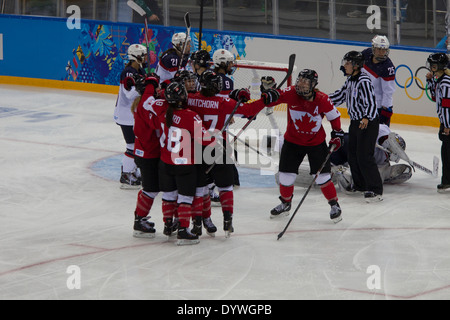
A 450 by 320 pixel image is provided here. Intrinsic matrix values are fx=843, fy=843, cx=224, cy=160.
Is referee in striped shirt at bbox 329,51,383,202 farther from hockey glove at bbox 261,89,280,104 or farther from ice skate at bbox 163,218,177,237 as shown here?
ice skate at bbox 163,218,177,237

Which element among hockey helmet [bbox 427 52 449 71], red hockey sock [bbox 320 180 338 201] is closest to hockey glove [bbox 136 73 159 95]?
red hockey sock [bbox 320 180 338 201]

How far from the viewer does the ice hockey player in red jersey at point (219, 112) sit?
552cm

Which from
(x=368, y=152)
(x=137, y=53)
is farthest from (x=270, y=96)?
(x=137, y=53)

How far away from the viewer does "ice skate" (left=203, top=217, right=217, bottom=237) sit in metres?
5.74

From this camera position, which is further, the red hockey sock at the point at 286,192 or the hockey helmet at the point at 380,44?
the hockey helmet at the point at 380,44

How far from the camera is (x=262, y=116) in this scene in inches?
356

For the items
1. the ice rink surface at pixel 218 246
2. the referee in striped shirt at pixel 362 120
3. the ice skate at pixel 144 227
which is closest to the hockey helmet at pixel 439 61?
the referee in striped shirt at pixel 362 120

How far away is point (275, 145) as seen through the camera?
861 cm

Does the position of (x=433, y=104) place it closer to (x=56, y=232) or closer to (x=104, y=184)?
(x=104, y=184)

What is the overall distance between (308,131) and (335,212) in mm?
630

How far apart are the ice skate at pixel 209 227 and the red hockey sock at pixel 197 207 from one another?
16 centimetres

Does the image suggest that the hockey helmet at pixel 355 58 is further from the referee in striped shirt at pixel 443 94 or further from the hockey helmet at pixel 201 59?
the hockey helmet at pixel 201 59

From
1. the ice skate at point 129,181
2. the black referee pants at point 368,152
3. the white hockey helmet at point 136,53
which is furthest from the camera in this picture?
the ice skate at point 129,181

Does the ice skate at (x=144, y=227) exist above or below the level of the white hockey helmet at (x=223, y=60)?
below
